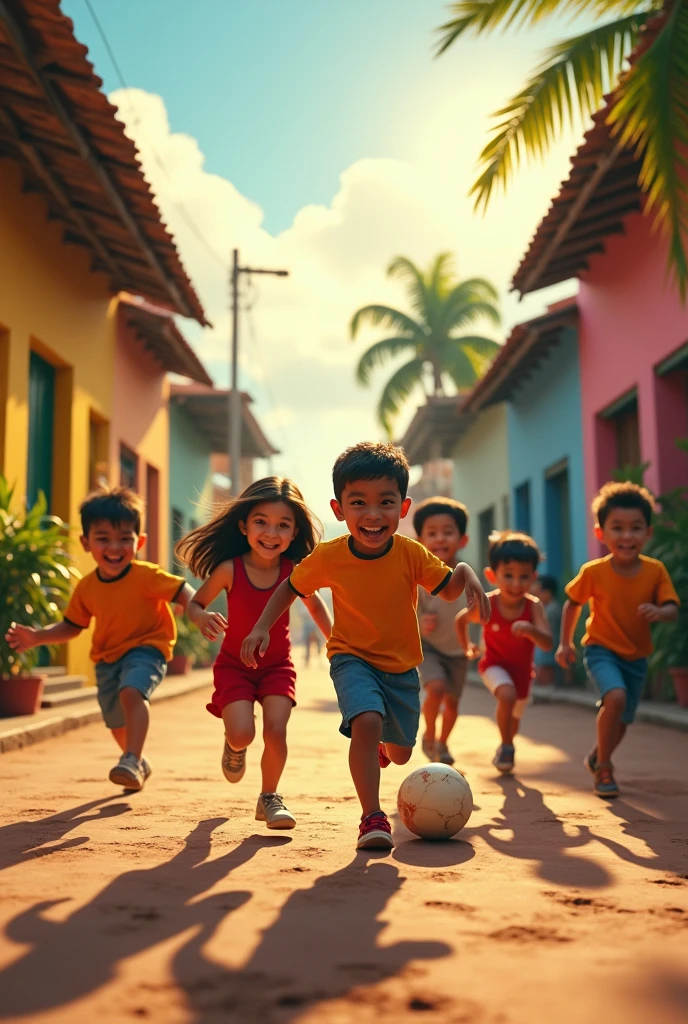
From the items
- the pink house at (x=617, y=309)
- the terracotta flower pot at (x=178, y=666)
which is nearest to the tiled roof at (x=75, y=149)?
the pink house at (x=617, y=309)

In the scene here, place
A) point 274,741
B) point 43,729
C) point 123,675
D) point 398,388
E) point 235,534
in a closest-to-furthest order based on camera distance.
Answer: point 274,741
point 235,534
point 123,675
point 43,729
point 398,388

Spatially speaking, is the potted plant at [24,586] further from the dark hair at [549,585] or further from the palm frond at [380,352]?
the palm frond at [380,352]

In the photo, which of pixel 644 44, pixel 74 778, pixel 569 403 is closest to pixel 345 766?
pixel 74 778

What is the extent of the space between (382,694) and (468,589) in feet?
1.69

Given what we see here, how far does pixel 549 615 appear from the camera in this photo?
15.1 m

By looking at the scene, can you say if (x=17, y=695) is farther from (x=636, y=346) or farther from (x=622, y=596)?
(x=636, y=346)

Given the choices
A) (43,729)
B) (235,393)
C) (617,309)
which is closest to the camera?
(43,729)

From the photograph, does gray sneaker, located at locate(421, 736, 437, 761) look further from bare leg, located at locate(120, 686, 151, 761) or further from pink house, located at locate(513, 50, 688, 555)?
pink house, located at locate(513, 50, 688, 555)

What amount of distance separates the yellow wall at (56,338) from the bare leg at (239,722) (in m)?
5.51

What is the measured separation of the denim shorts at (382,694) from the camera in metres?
4.21

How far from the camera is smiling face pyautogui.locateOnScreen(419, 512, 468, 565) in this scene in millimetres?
6715

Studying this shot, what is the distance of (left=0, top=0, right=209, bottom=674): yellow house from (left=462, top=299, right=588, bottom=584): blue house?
4.88m

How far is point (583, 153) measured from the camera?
428 inches

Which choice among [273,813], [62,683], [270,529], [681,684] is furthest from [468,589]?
[62,683]
